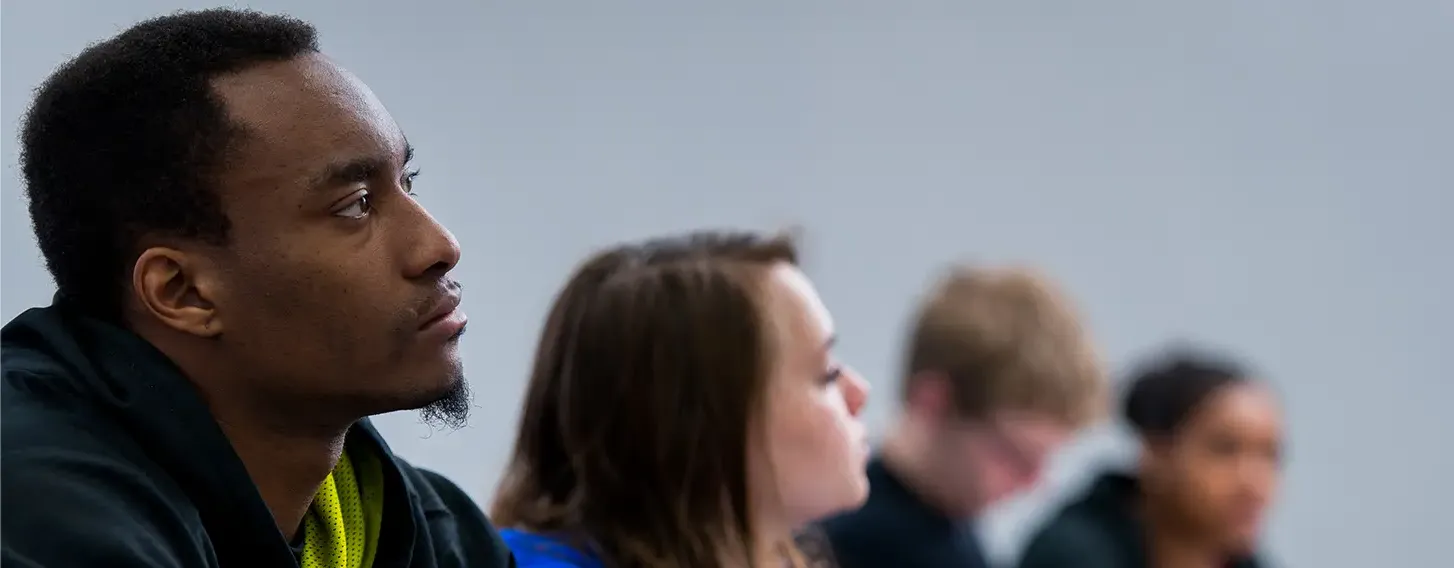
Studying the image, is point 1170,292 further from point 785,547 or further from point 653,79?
point 785,547

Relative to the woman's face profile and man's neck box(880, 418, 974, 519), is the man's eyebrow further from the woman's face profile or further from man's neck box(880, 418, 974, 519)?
the woman's face profile

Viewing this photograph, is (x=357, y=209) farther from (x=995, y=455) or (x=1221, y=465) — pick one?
(x=1221, y=465)

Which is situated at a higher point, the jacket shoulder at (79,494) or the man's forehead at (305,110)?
the man's forehead at (305,110)

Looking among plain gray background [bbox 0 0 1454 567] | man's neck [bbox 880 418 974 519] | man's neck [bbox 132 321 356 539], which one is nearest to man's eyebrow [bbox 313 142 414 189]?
man's neck [bbox 132 321 356 539]

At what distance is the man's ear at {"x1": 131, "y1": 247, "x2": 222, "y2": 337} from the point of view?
3.57 feet

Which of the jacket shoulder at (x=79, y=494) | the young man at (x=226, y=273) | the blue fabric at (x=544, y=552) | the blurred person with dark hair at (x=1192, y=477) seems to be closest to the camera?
the jacket shoulder at (x=79, y=494)

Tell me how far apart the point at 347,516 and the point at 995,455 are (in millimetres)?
1773

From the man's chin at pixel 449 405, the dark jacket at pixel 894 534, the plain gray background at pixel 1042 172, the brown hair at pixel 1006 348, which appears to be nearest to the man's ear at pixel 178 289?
the man's chin at pixel 449 405

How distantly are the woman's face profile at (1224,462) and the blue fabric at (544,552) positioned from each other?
158 cm

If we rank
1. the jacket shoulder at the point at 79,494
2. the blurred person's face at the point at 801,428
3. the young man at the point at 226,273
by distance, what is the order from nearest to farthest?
the jacket shoulder at the point at 79,494 → the young man at the point at 226,273 → the blurred person's face at the point at 801,428

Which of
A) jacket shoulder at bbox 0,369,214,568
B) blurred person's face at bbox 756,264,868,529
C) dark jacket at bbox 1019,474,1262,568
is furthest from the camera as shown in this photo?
dark jacket at bbox 1019,474,1262,568

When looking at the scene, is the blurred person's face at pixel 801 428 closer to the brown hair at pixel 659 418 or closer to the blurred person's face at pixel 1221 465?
the brown hair at pixel 659 418

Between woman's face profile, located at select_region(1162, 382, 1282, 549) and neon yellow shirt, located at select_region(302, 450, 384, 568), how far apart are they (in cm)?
193

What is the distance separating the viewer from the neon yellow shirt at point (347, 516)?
1197 mm
